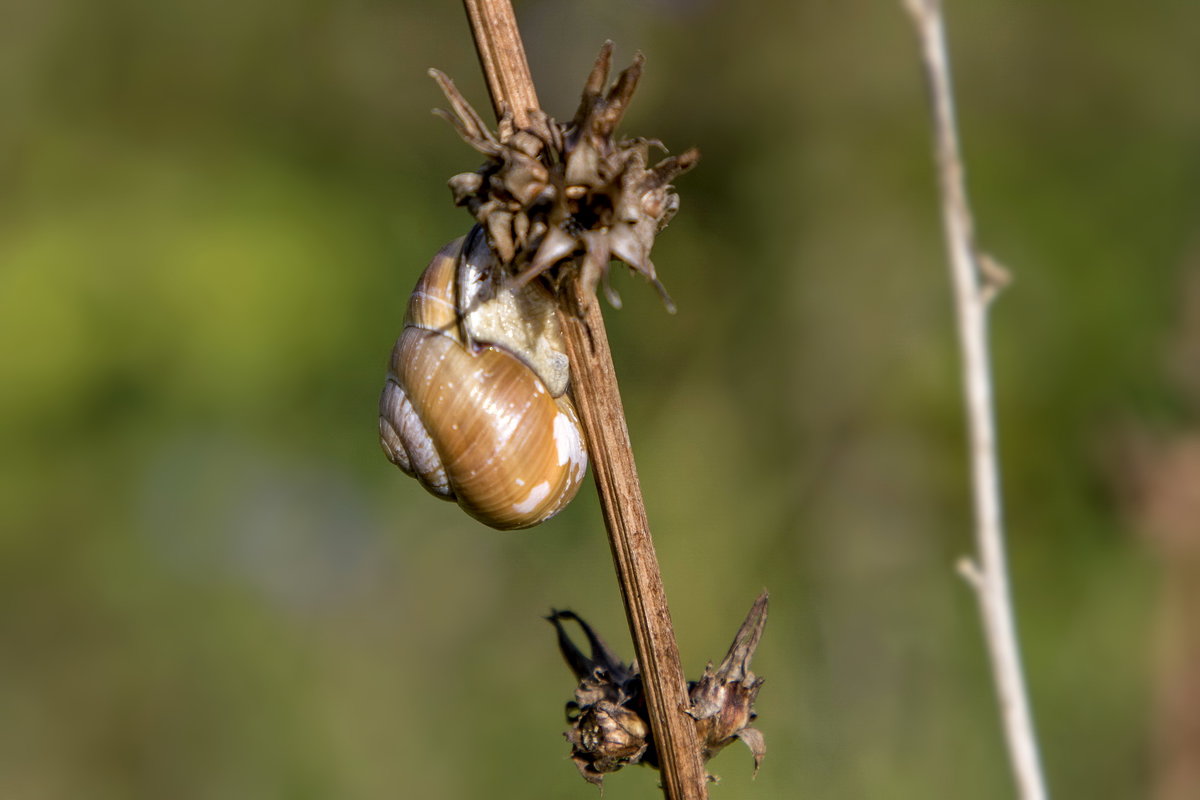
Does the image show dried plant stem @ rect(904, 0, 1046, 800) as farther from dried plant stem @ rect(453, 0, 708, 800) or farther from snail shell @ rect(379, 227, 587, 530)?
snail shell @ rect(379, 227, 587, 530)

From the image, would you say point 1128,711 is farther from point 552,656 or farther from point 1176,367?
point 552,656

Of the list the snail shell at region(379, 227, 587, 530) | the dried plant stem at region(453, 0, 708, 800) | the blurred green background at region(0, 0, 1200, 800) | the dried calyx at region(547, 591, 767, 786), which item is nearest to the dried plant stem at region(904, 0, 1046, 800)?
the dried calyx at region(547, 591, 767, 786)

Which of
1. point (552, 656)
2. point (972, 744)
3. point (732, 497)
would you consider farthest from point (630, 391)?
point (972, 744)

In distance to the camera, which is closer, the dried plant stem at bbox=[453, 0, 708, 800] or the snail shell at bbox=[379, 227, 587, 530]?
the dried plant stem at bbox=[453, 0, 708, 800]

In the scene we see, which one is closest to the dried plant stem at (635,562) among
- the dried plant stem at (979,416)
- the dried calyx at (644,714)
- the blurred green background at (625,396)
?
the dried calyx at (644,714)

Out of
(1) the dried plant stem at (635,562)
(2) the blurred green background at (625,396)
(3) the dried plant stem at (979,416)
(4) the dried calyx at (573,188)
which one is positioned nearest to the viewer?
Result: (4) the dried calyx at (573,188)

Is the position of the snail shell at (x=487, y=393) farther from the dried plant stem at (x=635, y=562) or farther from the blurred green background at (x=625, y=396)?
the blurred green background at (x=625, y=396)
